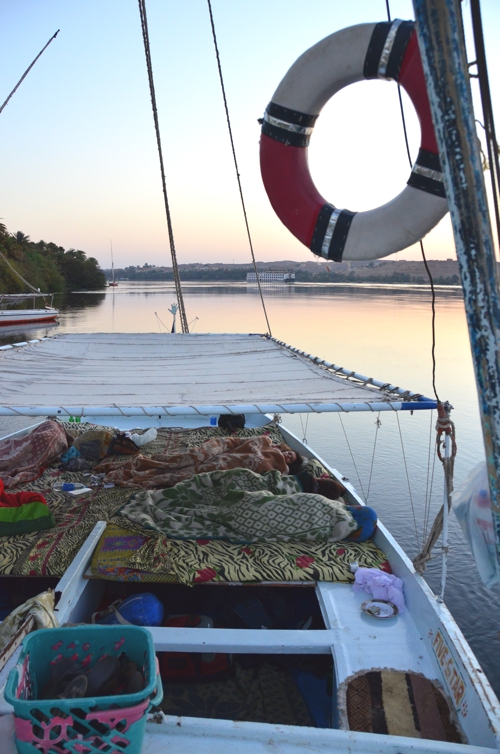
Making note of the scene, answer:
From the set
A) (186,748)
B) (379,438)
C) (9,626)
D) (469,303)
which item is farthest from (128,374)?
(379,438)

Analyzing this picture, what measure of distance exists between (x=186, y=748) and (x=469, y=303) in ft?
5.21

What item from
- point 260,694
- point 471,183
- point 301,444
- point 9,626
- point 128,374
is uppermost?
point 471,183

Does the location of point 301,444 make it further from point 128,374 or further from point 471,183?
point 471,183

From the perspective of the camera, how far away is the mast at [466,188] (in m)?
1.07

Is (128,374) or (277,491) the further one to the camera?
(128,374)

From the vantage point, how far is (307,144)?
1.76m

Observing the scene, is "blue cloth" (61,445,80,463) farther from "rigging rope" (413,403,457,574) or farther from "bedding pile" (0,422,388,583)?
"rigging rope" (413,403,457,574)

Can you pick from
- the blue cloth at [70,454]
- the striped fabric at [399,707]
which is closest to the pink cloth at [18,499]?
the blue cloth at [70,454]

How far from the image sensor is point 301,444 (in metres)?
5.17

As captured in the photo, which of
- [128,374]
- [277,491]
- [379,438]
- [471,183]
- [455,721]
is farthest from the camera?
[379,438]

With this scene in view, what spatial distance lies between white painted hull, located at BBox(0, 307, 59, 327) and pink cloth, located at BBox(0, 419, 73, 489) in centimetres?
1657

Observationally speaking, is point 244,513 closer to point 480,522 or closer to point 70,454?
Answer: point 480,522

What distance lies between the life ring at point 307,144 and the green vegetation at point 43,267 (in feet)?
97.0

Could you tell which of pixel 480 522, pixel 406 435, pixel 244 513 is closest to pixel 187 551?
pixel 244 513
